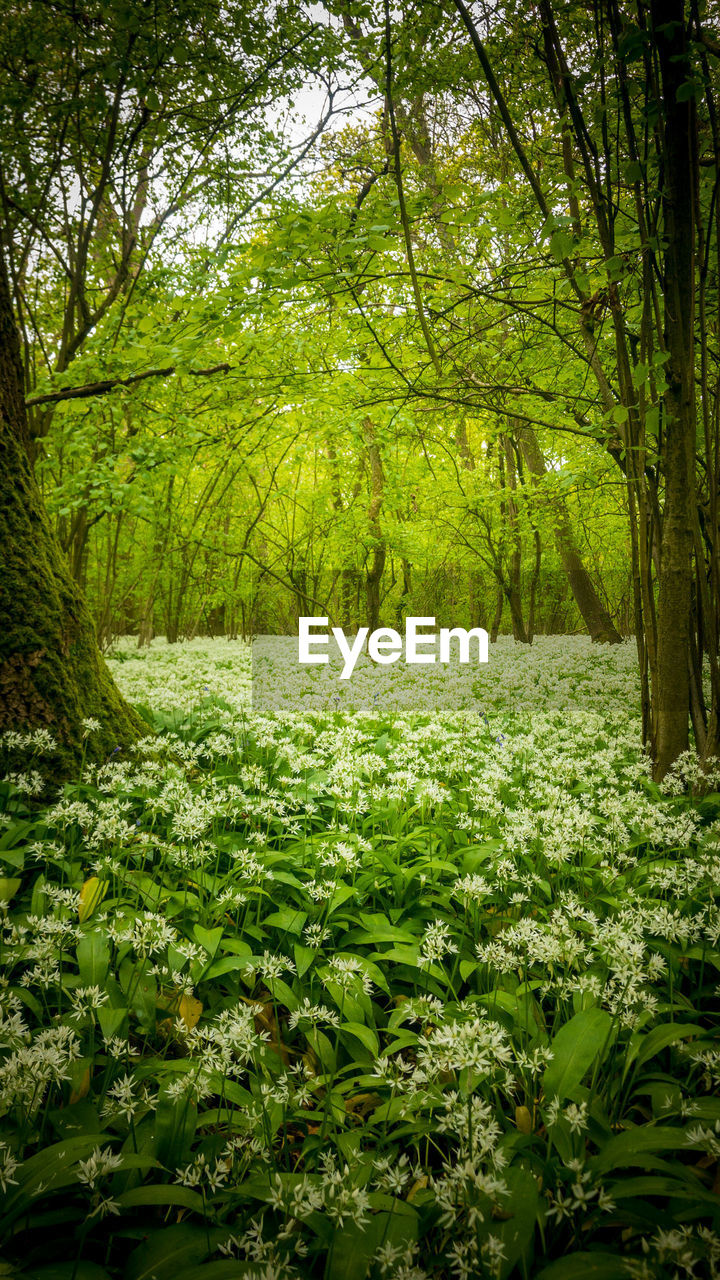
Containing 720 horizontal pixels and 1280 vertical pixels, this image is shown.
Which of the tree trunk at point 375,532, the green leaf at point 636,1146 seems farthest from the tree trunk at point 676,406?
the tree trunk at point 375,532

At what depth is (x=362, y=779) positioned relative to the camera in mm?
4262

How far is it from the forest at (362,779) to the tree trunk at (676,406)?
25 millimetres

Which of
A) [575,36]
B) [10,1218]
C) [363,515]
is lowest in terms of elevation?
[10,1218]

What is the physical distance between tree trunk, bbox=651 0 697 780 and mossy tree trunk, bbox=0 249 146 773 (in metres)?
3.57

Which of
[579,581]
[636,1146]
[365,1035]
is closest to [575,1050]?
[636,1146]

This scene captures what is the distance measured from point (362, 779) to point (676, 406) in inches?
126

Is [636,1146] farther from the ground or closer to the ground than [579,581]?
closer to the ground

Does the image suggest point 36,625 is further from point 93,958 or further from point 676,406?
point 676,406

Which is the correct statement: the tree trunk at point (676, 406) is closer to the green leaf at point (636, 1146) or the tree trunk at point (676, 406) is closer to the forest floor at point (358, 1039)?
the forest floor at point (358, 1039)

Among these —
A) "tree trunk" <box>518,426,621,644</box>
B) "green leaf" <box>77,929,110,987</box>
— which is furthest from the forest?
"tree trunk" <box>518,426,621,644</box>

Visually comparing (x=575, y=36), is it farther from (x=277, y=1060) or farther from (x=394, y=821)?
(x=277, y=1060)

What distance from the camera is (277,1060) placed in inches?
68.1

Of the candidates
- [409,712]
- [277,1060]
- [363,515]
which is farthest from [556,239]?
[363,515]

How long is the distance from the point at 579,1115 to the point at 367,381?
5854mm
